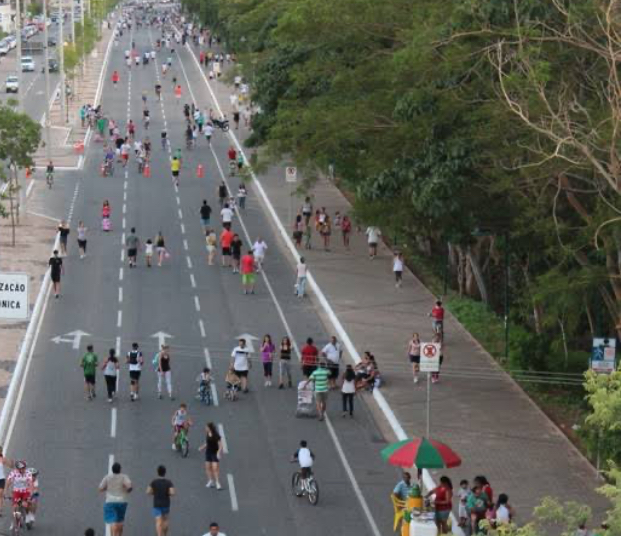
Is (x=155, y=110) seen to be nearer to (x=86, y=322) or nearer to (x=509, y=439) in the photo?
(x=86, y=322)

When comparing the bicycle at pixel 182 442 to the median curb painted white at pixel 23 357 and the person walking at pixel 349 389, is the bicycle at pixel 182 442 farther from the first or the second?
the person walking at pixel 349 389

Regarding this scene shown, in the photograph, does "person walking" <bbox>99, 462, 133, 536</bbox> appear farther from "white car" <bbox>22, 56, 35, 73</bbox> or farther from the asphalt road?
"white car" <bbox>22, 56, 35, 73</bbox>

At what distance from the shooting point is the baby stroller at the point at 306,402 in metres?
31.6

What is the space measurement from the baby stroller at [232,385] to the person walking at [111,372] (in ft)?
7.36

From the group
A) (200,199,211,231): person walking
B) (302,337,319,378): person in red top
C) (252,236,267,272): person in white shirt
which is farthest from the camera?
(200,199,211,231): person walking

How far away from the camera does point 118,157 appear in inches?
2813

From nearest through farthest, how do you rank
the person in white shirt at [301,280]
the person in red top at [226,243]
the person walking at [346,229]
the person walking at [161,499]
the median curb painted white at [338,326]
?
1. the person walking at [161,499]
2. the median curb painted white at [338,326]
3. the person in white shirt at [301,280]
4. the person in red top at [226,243]
5. the person walking at [346,229]

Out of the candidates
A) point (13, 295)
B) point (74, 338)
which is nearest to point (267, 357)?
point (74, 338)

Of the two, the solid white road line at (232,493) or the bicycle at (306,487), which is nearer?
the solid white road line at (232,493)

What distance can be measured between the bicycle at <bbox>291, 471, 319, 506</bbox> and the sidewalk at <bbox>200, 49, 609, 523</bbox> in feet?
9.10

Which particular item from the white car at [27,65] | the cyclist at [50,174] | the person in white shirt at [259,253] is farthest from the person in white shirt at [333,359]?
the white car at [27,65]

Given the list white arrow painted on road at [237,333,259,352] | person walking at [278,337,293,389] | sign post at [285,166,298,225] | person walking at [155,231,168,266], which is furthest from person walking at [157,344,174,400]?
sign post at [285,166,298,225]

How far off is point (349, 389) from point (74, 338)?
872 cm

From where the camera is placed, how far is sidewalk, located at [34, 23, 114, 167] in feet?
233
